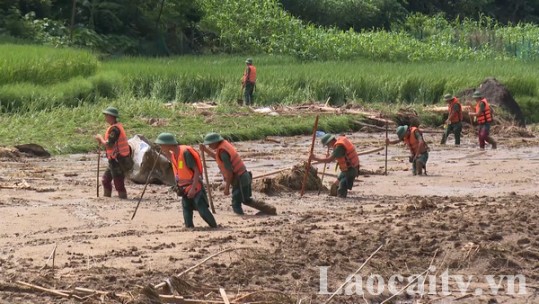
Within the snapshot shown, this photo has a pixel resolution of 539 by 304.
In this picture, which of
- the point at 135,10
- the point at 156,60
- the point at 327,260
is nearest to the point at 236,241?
the point at 327,260

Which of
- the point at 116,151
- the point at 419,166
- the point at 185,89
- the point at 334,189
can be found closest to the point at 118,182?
the point at 116,151

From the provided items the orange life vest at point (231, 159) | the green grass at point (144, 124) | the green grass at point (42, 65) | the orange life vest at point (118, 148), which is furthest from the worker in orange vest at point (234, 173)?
the green grass at point (42, 65)

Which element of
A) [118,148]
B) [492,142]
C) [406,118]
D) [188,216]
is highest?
[118,148]

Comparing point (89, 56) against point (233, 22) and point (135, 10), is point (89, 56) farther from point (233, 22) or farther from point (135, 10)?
point (233, 22)

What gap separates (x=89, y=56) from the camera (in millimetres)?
33375

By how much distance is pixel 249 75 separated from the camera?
32.5 m

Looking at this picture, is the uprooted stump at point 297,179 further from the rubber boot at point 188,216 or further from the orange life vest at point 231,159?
the rubber boot at point 188,216

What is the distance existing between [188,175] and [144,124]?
13.2 meters

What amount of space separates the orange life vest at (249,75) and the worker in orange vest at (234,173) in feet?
53.9

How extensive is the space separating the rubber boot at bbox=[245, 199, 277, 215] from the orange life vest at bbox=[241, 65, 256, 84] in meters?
16.4

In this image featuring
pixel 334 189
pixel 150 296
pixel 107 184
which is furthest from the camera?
pixel 334 189

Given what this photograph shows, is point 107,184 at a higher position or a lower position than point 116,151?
lower

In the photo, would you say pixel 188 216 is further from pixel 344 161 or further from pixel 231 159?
pixel 344 161

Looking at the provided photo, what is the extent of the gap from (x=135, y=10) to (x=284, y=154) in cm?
2402
